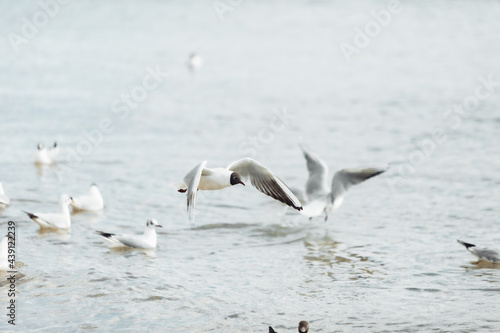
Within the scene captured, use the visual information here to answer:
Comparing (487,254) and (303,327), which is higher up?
(487,254)

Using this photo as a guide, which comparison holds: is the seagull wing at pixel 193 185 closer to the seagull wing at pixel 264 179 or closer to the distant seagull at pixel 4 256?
the seagull wing at pixel 264 179

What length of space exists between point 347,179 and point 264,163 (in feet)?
13.0

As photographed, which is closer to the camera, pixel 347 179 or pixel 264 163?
pixel 347 179

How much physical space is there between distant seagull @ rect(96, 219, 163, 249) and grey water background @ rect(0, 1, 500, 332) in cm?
18

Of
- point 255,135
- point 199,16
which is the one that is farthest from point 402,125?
point 199,16

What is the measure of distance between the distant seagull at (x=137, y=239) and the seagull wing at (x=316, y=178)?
8.42 ft

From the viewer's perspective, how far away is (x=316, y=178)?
11781 mm

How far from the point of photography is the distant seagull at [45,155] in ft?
46.7

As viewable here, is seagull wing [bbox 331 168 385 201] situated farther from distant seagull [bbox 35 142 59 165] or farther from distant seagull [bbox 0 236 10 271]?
distant seagull [bbox 35 142 59 165]

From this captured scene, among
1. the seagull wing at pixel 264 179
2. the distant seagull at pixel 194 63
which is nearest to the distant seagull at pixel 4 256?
the seagull wing at pixel 264 179

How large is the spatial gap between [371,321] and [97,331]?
2.47m

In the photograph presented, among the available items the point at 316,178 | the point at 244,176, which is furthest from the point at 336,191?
the point at 244,176

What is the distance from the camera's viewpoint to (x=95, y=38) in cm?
3036

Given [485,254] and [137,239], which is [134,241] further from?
[485,254]
